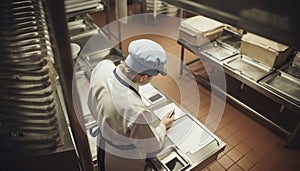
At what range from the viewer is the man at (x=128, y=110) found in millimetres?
1286

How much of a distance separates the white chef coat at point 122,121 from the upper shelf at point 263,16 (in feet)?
3.13

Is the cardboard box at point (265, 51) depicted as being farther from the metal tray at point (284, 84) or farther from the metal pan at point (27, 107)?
the metal pan at point (27, 107)

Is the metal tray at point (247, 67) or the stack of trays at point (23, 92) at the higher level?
the stack of trays at point (23, 92)

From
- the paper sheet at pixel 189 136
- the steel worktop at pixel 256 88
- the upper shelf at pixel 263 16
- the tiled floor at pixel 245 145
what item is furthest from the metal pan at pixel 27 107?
the steel worktop at pixel 256 88

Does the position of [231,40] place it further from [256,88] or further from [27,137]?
[27,137]

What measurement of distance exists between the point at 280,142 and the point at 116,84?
2.14 meters

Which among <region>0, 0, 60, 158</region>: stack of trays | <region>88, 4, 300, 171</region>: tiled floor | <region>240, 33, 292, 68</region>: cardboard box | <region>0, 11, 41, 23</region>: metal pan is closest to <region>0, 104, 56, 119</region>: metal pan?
<region>0, 0, 60, 158</region>: stack of trays

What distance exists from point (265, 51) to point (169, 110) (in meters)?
1.45

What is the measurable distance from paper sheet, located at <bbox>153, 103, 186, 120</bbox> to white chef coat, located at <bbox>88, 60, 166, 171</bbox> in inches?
10.3

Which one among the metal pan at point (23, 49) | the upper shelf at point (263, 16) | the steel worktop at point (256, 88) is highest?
the upper shelf at point (263, 16)

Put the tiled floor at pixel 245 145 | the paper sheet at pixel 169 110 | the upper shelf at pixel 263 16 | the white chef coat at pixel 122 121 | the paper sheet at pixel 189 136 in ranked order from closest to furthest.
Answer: the upper shelf at pixel 263 16, the white chef coat at pixel 122 121, the paper sheet at pixel 189 136, the paper sheet at pixel 169 110, the tiled floor at pixel 245 145

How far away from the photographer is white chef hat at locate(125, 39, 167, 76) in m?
1.38

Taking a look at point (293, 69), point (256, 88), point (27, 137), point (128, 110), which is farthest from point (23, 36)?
point (293, 69)

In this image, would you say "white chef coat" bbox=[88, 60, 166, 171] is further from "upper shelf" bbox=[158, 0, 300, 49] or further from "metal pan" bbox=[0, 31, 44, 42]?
"upper shelf" bbox=[158, 0, 300, 49]
